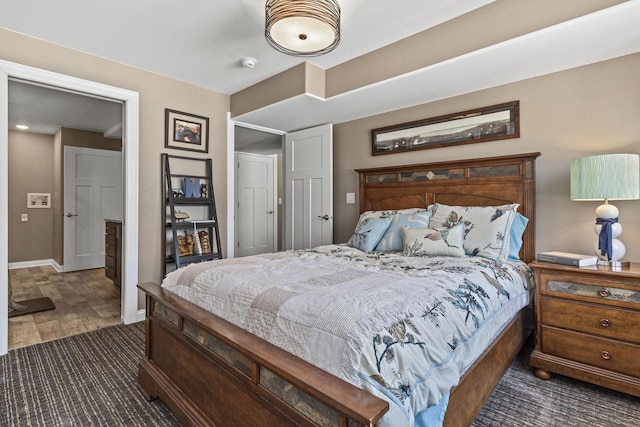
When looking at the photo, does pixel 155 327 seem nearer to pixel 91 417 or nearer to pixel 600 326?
pixel 91 417

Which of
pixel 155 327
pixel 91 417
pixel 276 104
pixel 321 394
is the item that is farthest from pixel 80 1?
pixel 321 394

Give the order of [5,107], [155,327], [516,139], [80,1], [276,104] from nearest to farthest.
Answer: [155,327] < [80,1] < [5,107] < [516,139] < [276,104]

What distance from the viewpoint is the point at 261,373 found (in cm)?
119

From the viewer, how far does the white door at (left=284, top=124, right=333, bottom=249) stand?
4016mm

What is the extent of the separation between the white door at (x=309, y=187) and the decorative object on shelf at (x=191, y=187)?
1.23 m

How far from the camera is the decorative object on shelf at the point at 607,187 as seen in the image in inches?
79.9

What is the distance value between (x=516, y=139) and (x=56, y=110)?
577cm

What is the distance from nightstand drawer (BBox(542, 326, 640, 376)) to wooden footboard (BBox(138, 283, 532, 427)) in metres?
0.22

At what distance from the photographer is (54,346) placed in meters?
2.69

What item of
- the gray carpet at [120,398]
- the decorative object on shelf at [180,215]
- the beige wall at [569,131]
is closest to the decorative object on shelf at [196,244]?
the decorative object on shelf at [180,215]

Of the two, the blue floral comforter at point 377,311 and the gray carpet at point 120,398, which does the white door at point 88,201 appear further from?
the blue floral comforter at point 377,311

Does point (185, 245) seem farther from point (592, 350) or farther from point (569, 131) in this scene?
point (569, 131)

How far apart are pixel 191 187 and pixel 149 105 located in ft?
3.06

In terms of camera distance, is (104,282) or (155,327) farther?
(104,282)
